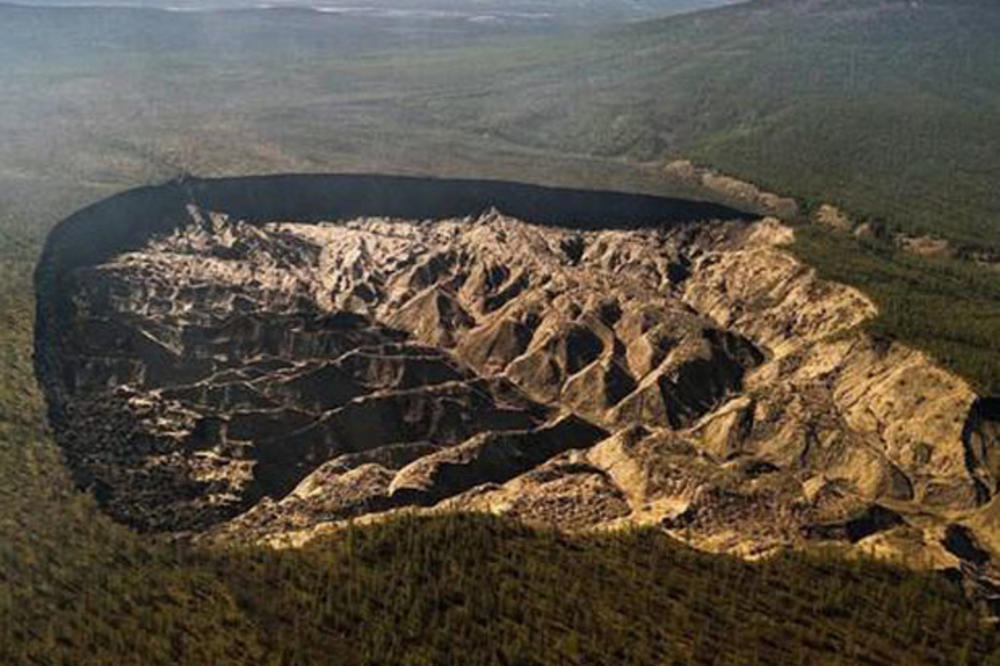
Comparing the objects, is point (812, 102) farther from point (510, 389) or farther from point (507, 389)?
point (507, 389)

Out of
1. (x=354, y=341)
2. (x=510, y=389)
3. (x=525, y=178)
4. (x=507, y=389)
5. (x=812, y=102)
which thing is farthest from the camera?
(x=812, y=102)

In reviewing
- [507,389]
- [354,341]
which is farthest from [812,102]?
[354,341]

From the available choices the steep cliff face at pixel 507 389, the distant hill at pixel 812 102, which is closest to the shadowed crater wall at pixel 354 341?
the steep cliff face at pixel 507 389

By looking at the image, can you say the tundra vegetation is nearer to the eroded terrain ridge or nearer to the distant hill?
the distant hill

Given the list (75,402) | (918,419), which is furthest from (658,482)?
(75,402)

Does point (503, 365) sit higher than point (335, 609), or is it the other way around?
point (335, 609)

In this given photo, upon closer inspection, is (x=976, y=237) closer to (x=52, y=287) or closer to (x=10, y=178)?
(x=52, y=287)
